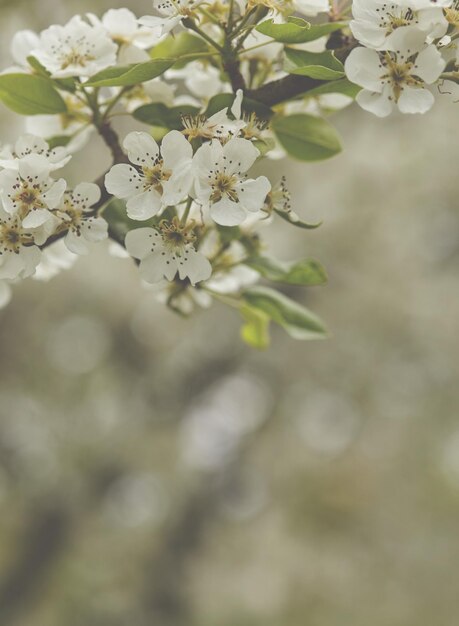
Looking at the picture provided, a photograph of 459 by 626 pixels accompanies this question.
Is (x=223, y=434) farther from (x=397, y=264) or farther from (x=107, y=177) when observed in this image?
(x=107, y=177)

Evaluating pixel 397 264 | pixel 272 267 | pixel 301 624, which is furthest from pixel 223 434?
pixel 272 267

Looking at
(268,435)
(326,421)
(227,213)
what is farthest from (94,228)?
(326,421)

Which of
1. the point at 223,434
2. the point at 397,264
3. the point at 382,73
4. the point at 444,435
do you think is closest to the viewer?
the point at 382,73

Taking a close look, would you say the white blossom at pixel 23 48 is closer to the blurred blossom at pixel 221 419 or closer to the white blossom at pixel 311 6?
the white blossom at pixel 311 6

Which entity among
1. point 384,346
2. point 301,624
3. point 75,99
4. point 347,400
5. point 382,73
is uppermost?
point 382,73

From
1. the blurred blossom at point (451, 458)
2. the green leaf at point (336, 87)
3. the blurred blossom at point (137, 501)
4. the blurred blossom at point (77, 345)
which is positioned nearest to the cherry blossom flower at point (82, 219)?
the green leaf at point (336, 87)

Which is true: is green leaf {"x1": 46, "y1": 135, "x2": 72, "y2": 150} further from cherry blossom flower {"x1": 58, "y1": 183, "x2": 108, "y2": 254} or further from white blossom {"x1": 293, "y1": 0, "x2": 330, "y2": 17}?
white blossom {"x1": 293, "y1": 0, "x2": 330, "y2": 17}
